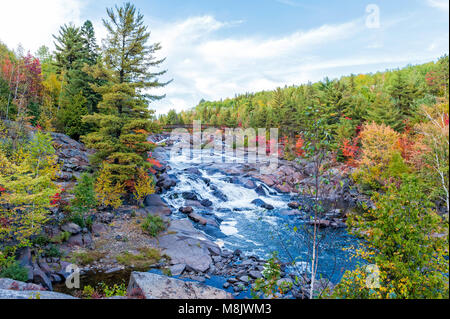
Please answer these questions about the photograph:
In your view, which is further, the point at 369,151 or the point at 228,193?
the point at 228,193

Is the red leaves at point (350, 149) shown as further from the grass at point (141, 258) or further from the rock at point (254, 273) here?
the grass at point (141, 258)

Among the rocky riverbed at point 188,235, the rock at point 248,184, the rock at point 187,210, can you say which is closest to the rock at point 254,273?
the rocky riverbed at point 188,235

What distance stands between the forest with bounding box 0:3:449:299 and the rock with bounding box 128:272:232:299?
3.88 meters

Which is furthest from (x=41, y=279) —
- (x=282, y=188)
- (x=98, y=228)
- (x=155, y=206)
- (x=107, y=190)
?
(x=282, y=188)

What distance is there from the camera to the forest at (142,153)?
A: 12.4 feet

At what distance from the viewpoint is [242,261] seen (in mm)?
12773

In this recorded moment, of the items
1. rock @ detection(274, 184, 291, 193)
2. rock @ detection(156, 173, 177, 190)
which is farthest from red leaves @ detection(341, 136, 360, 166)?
rock @ detection(156, 173, 177, 190)

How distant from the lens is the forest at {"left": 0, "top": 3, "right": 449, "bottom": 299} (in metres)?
3.77

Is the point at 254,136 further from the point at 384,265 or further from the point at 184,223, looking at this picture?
the point at 384,265

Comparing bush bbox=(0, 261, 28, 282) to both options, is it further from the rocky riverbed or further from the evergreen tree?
the evergreen tree

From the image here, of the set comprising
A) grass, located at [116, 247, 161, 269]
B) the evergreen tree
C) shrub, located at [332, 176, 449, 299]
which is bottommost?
grass, located at [116, 247, 161, 269]

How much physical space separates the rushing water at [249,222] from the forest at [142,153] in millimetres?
1813
